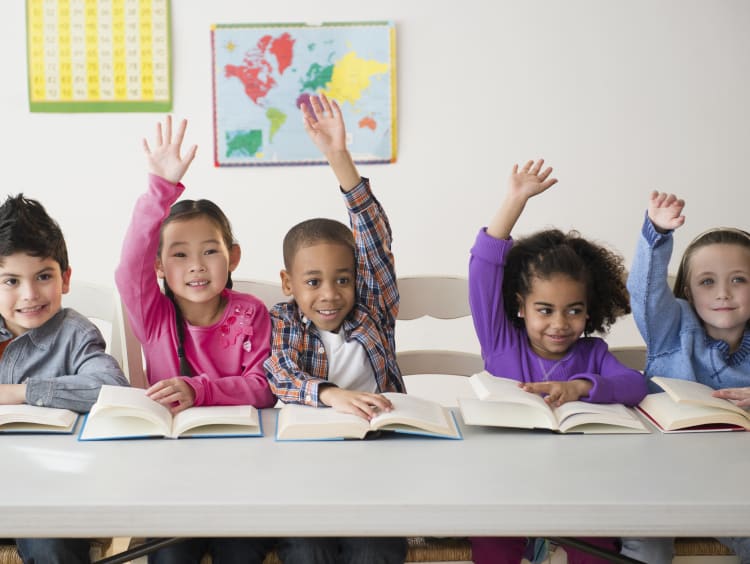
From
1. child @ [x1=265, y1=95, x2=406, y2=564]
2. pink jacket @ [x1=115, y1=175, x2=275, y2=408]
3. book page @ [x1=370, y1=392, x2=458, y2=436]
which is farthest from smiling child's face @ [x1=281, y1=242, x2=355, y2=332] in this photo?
book page @ [x1=370, y1=392, x2=458, y2=436]

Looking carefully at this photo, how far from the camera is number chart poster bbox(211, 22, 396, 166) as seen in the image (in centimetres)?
312

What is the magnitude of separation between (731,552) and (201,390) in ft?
3.11

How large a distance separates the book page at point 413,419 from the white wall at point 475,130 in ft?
6.20

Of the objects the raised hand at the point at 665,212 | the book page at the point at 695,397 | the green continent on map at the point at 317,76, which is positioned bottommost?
the book page at the point at 695,397

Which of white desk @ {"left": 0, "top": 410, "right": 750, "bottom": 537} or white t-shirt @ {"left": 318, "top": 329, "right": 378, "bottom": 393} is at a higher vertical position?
white t-shirt @ {"left": 318, "top": 329, "right": 378, "bottom": 393}

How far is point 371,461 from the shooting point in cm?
121

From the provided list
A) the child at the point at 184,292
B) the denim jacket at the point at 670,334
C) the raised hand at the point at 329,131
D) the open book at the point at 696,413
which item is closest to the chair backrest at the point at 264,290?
the child at the point at 184,292

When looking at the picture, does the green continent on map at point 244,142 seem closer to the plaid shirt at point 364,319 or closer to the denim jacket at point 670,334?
the plaid shirt at point 364,319

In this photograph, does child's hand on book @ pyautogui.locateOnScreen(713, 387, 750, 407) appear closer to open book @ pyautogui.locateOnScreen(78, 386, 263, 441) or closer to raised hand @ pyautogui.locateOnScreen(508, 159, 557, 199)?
raised hand @ pyautogui.locateOnScreen(508, 159, 557, 199)

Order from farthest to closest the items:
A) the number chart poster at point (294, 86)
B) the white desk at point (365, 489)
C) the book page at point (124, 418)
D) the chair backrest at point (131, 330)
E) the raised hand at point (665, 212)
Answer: the number chart poster at point (294, 86) → the chair backrest at point (131, 330) → the raised hand at point (665, 212) → the book page at point (124, 418) → the white desk at point (365, 489)

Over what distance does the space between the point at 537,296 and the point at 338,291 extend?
0.42 m

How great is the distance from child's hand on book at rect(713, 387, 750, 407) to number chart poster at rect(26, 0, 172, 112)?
2374 millimetres

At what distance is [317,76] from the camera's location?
3145 millimetres

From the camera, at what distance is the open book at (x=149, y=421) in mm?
1295
